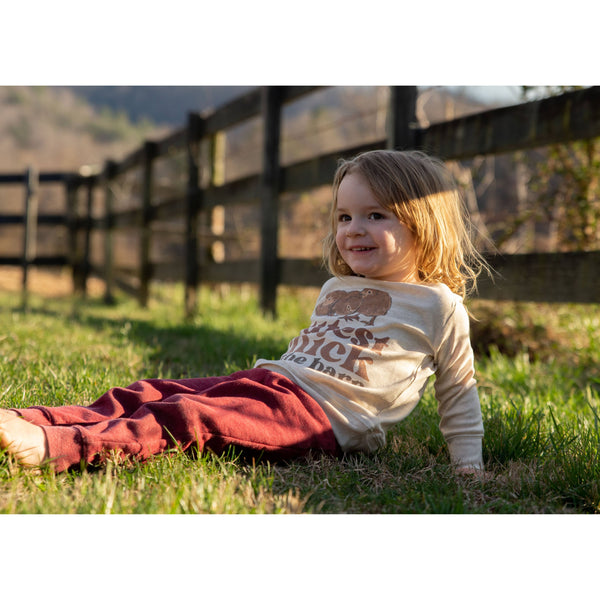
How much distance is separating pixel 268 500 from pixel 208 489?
0.49ft

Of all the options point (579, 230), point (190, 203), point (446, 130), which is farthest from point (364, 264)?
point (190, 203)

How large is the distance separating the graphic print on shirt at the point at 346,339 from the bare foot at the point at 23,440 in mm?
765

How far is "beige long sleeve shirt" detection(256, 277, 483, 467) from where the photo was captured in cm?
172

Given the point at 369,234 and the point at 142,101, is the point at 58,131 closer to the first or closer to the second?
the point at 142,101

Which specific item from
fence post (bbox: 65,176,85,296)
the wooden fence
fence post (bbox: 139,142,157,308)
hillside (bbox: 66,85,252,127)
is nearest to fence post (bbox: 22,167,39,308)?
the wooden fence

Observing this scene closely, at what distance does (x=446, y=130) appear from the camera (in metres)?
3.17

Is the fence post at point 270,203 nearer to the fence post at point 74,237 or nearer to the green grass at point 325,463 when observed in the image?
the green grass at point 325,463

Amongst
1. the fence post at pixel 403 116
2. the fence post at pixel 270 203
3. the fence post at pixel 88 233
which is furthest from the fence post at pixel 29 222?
the fence post at pixel 403 116

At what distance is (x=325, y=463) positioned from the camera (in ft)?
5.45

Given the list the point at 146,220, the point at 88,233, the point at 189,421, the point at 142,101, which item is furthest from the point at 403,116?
the point at 142,101

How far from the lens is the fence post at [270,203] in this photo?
Answer: 477 centimetres

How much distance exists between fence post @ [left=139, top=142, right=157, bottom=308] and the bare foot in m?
6.05

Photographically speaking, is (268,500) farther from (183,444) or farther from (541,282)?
(541,282)

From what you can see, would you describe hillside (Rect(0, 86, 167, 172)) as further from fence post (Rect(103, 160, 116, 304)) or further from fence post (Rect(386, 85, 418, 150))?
fence post (Rect(386, 85, 418, 150))
